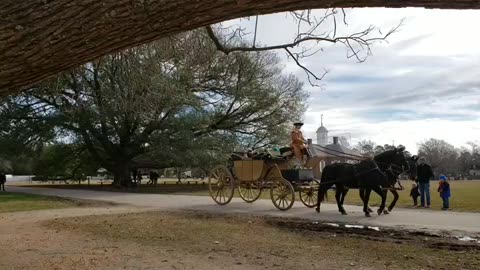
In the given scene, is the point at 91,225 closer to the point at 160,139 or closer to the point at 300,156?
the point at 300,156

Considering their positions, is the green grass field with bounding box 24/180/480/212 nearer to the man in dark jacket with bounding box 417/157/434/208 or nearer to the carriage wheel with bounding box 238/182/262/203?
the man in dark jacket with bounding box 417/157/434/208

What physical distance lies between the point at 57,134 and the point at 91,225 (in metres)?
24.0

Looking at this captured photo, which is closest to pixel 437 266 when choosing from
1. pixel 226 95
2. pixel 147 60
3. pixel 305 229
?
pixel 305 229

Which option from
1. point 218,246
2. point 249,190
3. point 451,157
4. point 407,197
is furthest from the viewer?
point 451,157

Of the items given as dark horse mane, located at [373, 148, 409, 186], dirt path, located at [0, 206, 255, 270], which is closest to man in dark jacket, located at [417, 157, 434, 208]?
dark horse mane, located at [373, 148, 409, 186]

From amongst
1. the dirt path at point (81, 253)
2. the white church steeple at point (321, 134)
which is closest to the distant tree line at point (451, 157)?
the white church steeple at point (321, 134)

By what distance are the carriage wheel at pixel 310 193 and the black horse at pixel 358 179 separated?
1101 millimetres

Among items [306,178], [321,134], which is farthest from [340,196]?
[321,134]

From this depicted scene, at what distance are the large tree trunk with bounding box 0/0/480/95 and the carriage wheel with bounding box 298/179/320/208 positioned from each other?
13.8 meters

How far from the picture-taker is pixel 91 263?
8.38 meters

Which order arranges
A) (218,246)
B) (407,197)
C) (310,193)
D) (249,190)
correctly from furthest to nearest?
1. (407,197)
2. (249,190)
3. (310,193)
4. (218,246)

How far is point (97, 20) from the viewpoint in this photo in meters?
3.72

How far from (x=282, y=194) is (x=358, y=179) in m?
3.21

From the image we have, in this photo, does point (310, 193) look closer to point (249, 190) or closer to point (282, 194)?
point (282, 194)
